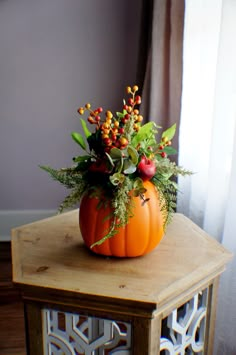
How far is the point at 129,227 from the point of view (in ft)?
3.03

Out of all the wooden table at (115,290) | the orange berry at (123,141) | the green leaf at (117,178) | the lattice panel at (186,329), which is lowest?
the lattice panel at (186,329)

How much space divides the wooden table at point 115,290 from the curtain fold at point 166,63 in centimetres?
67

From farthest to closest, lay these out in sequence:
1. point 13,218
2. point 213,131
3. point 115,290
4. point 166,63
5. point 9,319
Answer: point 13,218 → point 9,319 → point 166,63 → point 213,131 → point 115,290

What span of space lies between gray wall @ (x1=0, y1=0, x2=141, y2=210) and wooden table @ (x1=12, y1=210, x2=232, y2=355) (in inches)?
58.1

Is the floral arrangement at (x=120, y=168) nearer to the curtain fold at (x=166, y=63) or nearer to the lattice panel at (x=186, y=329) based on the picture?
the lattice panel at (x=186, y=329)

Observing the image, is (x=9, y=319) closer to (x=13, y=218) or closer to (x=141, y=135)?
(x=13, y=218)

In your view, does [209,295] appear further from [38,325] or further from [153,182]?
[38,325]

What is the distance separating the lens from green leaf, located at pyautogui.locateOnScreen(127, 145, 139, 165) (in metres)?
0.88

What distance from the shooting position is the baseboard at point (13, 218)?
259cm

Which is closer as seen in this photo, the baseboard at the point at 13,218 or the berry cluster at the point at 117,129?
the berry cluster at the point at 117,129

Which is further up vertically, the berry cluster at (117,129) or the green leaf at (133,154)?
the berry cluster at (117,129)

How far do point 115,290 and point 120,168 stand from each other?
280 millimetres

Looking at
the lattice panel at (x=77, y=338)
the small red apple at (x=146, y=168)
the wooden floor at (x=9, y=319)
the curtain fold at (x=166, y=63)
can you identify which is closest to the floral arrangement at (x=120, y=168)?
the small red apple at (x=146, y=168)

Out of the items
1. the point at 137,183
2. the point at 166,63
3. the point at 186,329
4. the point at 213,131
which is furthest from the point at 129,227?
the point at 166,63
